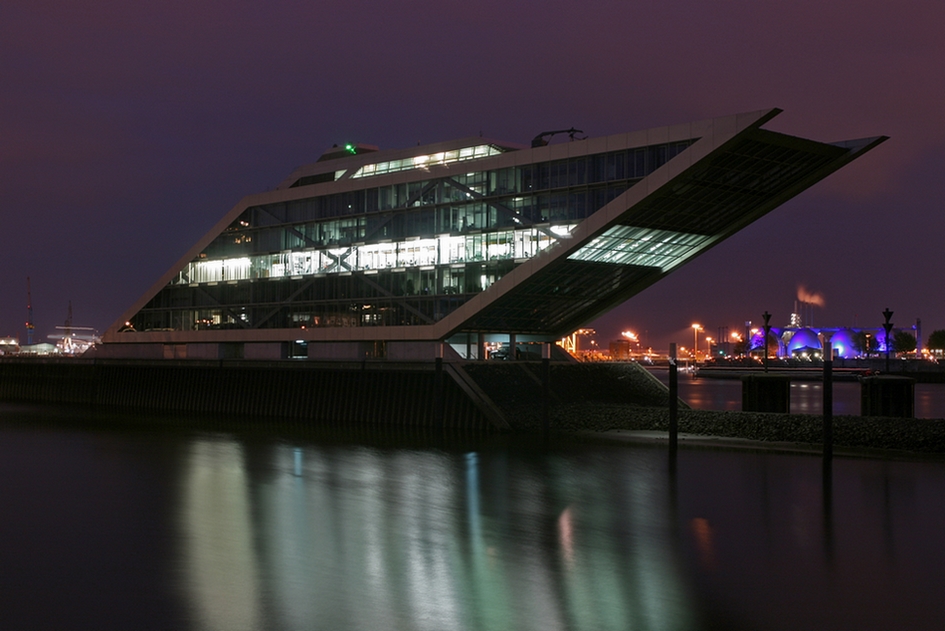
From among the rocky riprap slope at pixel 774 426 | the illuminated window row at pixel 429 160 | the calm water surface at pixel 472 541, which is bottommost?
the calm water surface at pixel 472 541

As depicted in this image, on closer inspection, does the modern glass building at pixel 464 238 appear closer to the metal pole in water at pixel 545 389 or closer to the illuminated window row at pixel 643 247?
the illuminated window row at pixel 643 247

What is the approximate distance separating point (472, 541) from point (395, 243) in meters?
34.0

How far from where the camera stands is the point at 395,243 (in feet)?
171

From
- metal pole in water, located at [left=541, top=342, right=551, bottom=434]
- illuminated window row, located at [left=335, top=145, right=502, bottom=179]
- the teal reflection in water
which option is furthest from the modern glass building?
the teal reflection in water

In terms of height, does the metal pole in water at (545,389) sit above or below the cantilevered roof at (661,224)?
below

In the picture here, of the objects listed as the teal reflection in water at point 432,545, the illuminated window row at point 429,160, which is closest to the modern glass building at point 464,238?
the illuminated window row at point 429,160

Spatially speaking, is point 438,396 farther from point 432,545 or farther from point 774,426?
point 432,545

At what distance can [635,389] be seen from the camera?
49344 mm

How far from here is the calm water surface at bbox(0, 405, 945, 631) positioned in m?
14.4

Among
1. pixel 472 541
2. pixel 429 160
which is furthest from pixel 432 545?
pixel 429 160

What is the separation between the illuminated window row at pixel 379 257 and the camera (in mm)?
46812

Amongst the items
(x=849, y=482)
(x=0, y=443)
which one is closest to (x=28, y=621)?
(x=849, y=482)

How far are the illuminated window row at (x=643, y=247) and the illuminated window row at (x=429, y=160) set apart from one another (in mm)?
8196

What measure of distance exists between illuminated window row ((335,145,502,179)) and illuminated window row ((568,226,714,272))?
8.20 m
